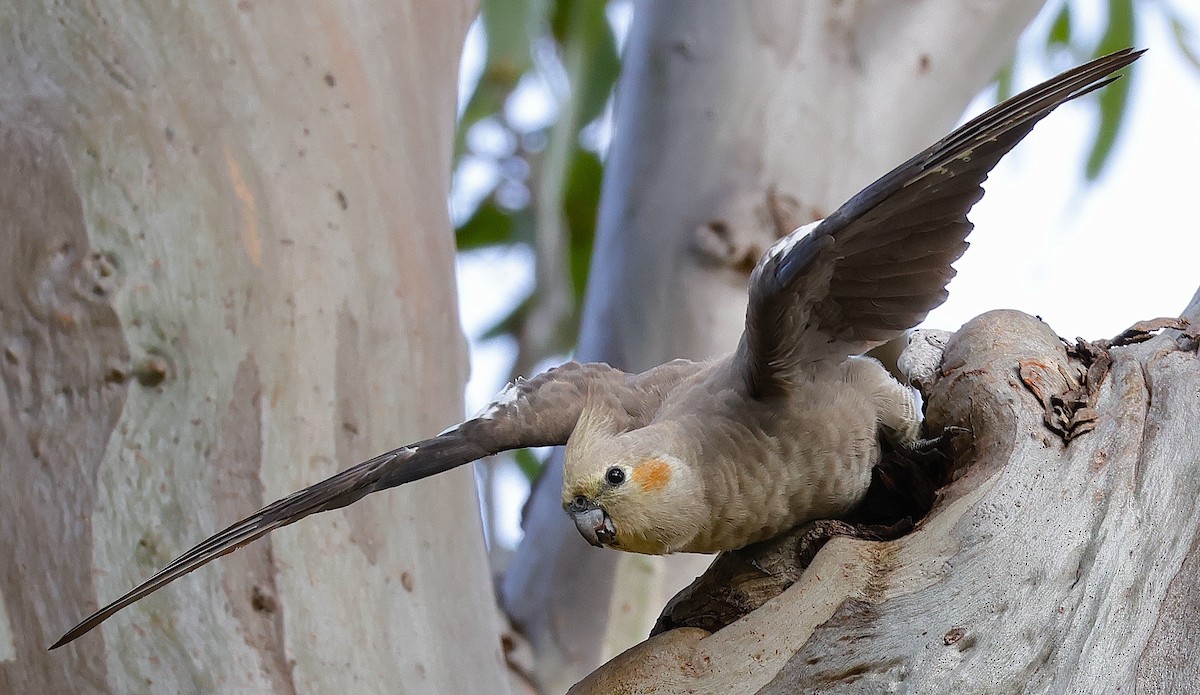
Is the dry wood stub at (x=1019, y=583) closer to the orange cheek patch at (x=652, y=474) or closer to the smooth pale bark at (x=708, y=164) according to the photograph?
the orange cheek patch at (x=652, y=474)

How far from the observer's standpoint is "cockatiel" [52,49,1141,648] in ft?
4.73

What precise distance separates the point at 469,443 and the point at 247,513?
0.34 m

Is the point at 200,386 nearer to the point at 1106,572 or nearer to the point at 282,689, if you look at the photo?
the point at 282,689

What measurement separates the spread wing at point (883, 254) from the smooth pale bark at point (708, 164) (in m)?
0.87

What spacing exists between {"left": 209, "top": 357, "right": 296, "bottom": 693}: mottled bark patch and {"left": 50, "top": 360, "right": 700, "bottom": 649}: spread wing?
5cm

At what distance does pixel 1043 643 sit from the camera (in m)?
1.29

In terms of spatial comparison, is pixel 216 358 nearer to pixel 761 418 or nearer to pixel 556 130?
pixel 761 418

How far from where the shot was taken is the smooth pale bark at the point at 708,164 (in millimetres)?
2518

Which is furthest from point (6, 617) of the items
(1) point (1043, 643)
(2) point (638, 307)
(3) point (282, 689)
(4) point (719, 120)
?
(4) point (719, 120)

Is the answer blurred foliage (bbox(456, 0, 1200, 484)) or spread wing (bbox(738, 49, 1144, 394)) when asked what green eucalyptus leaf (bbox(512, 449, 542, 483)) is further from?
spread wing (bbox(738, 49, 1144, 394))

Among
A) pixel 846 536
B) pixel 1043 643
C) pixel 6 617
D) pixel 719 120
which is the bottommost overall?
pixel 1043 643

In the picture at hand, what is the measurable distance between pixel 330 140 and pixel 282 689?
84 centimetres

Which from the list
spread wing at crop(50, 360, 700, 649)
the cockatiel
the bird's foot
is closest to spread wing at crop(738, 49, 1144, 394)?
the cockatiel

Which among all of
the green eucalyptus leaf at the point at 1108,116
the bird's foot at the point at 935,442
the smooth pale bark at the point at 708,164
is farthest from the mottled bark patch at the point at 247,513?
the green eucalyptus leaf at the point at 1108,116
